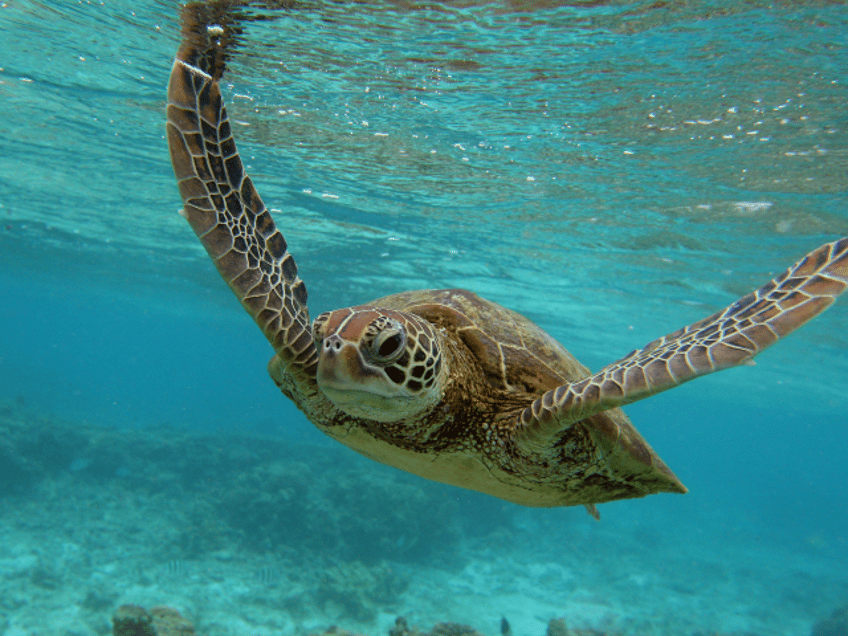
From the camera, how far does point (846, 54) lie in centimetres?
592

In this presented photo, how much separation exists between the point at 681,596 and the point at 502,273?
14.0m

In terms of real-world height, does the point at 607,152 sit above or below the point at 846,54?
below

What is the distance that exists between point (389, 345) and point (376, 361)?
10 cm

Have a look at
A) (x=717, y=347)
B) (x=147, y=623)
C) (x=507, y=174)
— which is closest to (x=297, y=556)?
(x=147, y=623)

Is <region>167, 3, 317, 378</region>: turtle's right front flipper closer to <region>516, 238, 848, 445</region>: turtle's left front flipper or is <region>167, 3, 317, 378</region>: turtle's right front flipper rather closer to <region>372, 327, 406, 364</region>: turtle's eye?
<region>372, 327, 406, 364</region>: turtle's eye

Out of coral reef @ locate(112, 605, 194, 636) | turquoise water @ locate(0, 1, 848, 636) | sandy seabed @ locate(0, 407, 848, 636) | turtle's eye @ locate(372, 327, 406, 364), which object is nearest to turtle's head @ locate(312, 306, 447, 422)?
turtle's eye @ locate(372, 327, 406, 364)

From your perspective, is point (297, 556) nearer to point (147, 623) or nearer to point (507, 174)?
point (147, 623)

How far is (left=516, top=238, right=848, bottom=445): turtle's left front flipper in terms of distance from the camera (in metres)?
2.31

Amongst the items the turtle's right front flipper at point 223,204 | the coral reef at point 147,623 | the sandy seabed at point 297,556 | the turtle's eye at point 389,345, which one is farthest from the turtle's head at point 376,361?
the sandy seabed at point 297,556

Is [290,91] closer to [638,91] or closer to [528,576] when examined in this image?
[638,91]

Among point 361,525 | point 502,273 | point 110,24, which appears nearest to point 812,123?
point 110,24

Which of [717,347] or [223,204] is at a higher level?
[223,204]

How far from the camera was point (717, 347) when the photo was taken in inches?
94.4

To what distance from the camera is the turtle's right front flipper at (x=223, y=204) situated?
3088mm
